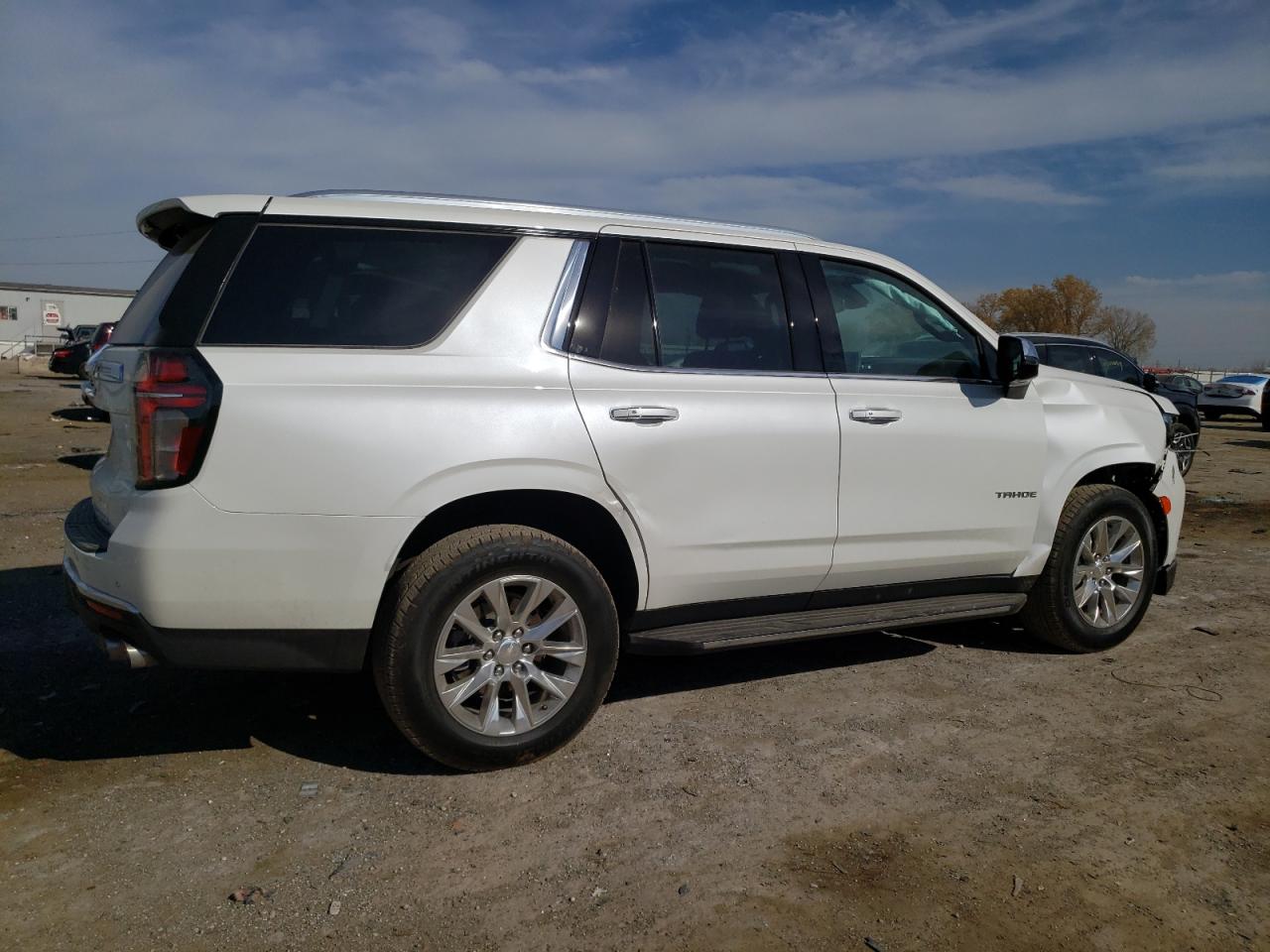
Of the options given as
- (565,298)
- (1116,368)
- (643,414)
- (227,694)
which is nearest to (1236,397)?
(1116,368)

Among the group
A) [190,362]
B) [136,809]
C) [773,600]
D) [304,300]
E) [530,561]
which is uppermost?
[304,300]

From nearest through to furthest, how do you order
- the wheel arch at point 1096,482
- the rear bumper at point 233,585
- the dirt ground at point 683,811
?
the dirt ground at point 683,811
the rear bumper at point 233,585
the wheel arch at point 1096,482

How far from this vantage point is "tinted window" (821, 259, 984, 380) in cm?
446

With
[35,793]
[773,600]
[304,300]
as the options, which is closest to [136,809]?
[35,793]

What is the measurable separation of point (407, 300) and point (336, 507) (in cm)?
78

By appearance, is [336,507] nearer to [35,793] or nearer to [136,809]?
[136,809]

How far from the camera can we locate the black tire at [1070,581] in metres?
→ 4.87

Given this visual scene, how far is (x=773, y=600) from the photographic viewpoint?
416 cm

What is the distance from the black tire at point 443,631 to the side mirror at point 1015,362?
2.29m

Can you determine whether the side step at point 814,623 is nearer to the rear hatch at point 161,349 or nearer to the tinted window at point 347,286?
the tinted window at point 347,286

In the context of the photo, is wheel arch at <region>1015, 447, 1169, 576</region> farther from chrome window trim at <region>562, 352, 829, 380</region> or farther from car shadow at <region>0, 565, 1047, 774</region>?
chrome window trim at <region>562, 352, 829, 380</region>

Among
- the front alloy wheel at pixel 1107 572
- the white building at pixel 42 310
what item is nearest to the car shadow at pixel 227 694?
the front alloy wheel at pixel 1107 572

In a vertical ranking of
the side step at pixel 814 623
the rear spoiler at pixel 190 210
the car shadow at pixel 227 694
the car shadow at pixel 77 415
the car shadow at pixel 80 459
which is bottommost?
the car shadow at pixel 77 415

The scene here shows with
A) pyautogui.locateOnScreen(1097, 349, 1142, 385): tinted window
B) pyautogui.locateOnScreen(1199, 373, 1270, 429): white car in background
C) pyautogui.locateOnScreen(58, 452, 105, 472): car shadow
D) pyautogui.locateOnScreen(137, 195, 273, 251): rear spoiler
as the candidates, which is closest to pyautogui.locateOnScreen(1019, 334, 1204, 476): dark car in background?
pyautogui.locateOnScreen(1097, 349, 1142, 385): tinted window
